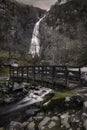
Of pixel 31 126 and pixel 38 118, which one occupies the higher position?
pixel 38 118

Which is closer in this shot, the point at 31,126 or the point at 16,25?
the point at 31,126

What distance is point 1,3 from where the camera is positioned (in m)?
82.6

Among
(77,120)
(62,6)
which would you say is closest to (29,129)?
(77,120)

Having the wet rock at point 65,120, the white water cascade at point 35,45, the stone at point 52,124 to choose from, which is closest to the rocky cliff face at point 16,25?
the white water cascade at point 35,45

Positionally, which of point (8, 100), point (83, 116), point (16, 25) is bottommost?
point (8, 100)

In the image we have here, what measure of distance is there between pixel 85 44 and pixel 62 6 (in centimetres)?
1891

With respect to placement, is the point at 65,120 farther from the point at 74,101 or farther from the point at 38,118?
the point at 74,101

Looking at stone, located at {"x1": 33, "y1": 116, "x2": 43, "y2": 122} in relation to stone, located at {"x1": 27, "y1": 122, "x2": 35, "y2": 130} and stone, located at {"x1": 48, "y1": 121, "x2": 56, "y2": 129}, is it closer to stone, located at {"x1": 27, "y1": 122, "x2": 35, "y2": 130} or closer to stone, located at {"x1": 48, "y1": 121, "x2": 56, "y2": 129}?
stone, located at {"x1": 27, "y1": 122, "x2": 35, "y2": 130}

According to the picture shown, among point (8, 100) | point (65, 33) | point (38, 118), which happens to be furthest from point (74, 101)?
point (65, 33)

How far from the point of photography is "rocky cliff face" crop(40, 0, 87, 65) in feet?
195

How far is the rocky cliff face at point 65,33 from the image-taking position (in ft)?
195

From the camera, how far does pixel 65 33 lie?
A: 64188mm

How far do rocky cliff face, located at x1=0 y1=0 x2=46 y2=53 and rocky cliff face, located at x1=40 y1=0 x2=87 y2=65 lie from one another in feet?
35.5

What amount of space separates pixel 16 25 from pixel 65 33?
26.2m
